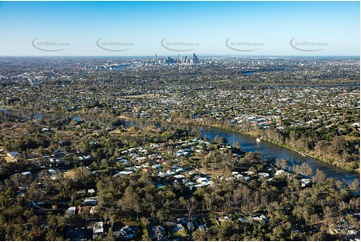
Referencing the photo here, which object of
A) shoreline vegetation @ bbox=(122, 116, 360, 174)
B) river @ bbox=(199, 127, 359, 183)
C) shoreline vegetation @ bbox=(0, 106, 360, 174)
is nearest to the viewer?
river @ bbox=(199, 127, 359, 183)

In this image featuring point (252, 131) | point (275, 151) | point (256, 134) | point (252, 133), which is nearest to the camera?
point (275, 151)

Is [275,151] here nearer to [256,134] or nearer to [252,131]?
[256,134]

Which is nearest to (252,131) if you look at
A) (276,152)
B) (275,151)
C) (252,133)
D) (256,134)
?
(252,133)

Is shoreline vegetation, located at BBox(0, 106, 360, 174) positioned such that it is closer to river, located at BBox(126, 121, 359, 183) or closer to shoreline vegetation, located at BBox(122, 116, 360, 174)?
shoreline vegetation, located at BBox(122, 116, 360, 174)

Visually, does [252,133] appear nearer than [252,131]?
Yes

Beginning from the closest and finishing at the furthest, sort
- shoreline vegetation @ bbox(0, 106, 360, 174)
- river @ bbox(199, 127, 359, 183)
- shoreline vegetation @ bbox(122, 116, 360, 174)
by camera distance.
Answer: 1. river @ bbox(199, 127, 359, 183)
2. shoreline vegetation @ bbox(0, 106, 360, 174)
3. shoreline vegetation @ bbox(122, 116, 360, 174)

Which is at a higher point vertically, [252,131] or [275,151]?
[252,131]

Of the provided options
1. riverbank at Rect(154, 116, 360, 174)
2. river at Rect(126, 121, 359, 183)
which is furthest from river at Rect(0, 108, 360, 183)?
riverbank at Rect(154, 116, 360, 174)

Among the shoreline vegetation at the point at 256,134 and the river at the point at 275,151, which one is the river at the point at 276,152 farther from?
the shoreline vegetation at the point at 256,134

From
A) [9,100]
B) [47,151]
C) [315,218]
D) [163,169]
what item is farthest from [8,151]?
[9,100]

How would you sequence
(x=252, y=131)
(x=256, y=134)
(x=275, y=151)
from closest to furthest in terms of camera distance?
(x=275, y=151) → (x=256, y=134) → (x=252, y=131)

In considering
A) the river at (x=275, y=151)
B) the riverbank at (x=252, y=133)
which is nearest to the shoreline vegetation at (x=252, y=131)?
the riverbank at (x=252, y=133)
